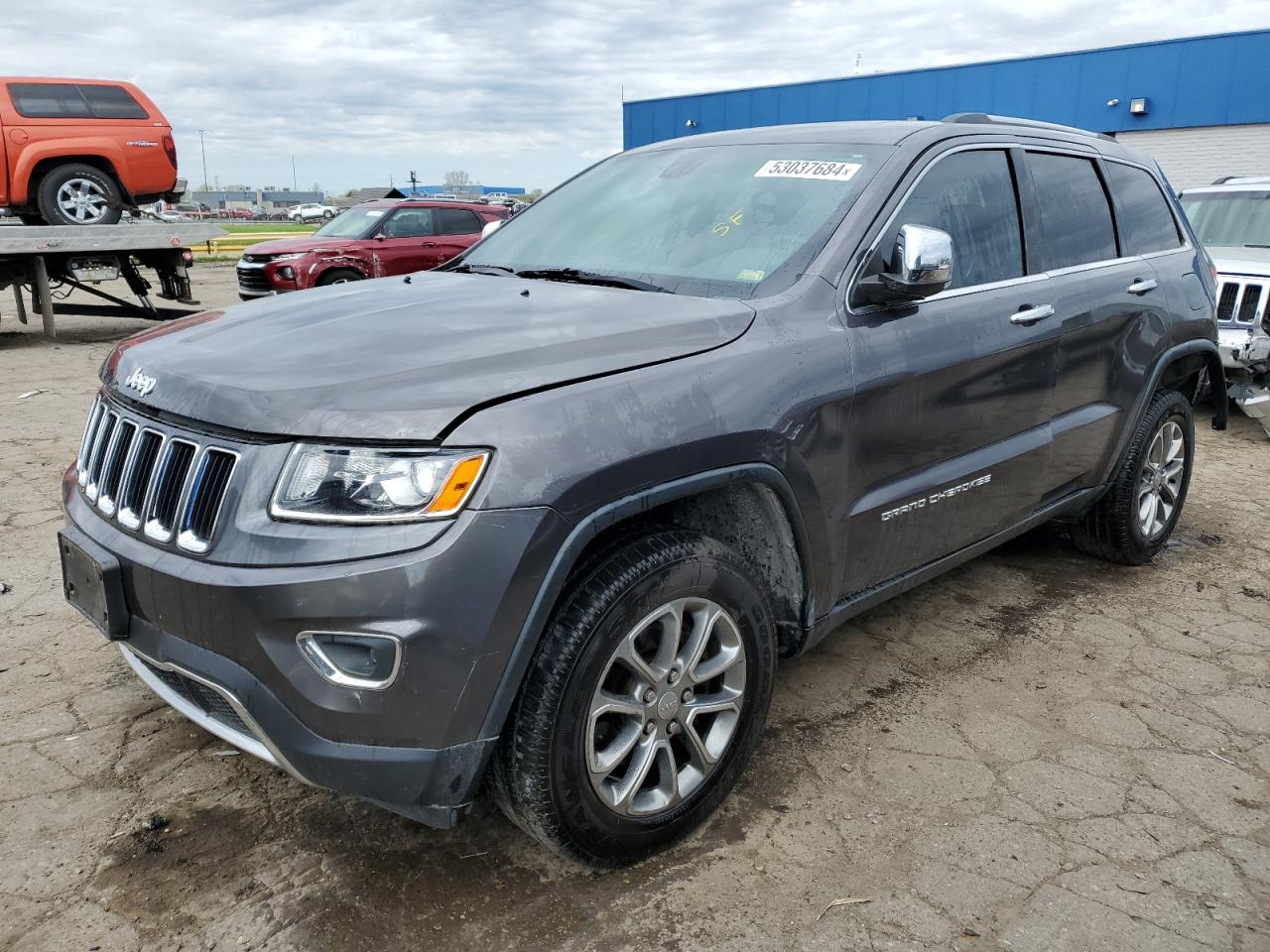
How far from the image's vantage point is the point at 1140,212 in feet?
14.1

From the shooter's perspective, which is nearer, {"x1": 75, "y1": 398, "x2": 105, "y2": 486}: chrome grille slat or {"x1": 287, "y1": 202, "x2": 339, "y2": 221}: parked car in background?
{"x1": 75, "y1": 398, "x2": 105, "y2": 486}: chrome grille slat

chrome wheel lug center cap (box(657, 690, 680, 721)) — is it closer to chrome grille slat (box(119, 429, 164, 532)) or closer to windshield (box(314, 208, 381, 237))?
chrome grille slat (box(119, 429, 164, 532))

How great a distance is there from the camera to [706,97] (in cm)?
3141

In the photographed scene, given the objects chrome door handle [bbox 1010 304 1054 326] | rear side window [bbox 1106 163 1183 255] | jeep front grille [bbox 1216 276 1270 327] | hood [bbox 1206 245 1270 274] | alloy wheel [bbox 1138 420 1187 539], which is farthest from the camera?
hood [bbox 1206 245 1270 274]

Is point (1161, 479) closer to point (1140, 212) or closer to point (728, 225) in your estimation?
point (1140, 212)

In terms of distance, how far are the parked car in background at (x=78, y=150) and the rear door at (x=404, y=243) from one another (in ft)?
9.28

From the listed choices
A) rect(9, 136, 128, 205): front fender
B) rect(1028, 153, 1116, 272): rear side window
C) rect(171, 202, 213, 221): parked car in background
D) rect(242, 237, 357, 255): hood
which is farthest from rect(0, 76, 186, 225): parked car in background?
rect(171, 202, 213, 221): parked car in background

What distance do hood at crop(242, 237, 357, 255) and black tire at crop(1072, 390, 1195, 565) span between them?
9984mm

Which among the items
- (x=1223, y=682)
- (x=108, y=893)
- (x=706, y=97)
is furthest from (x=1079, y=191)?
(x=706, y=97)

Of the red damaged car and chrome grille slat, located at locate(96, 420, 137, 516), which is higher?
the red damaged car

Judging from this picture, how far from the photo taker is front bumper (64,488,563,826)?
1944 mm

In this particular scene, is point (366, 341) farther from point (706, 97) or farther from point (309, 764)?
point (706, 97)

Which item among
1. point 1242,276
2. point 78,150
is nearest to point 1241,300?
point 1242,276

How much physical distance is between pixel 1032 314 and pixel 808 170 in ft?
3.06
